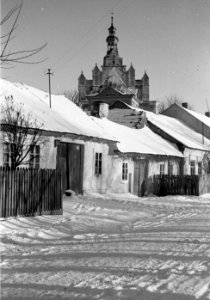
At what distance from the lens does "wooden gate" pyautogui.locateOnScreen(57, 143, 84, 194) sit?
18.8 metres

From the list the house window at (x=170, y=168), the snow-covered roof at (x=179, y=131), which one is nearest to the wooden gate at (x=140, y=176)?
the house window at (x=170, y=168)

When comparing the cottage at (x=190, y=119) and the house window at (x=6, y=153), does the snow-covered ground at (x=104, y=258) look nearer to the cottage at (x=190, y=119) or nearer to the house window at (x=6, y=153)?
the house window at (x=6, y=153)

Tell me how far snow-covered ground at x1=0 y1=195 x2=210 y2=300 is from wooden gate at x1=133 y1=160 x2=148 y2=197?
1226 centimetres

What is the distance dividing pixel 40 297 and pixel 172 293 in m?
1.49

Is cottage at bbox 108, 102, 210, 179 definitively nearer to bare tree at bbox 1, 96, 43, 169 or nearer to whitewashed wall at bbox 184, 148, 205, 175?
whitewashed wall at bbox 184, 148, 205, 175

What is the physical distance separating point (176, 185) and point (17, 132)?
13.3 metres

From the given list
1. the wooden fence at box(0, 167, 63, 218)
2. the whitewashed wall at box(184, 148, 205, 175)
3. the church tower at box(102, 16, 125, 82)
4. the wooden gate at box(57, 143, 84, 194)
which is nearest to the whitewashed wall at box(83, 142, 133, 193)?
the wooden gate at box(57, 143, 84, 194)

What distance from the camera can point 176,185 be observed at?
25.8 meters

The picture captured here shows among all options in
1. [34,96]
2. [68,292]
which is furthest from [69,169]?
[68,292]

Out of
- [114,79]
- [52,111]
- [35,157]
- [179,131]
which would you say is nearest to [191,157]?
[179,131]

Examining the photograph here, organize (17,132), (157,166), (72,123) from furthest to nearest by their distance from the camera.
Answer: (157,166), (72,123), (17,132)

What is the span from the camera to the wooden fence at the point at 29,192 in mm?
10898

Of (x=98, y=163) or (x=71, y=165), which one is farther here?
(x=98, y=163)

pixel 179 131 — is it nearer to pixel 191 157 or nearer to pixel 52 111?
pixel 191 157
